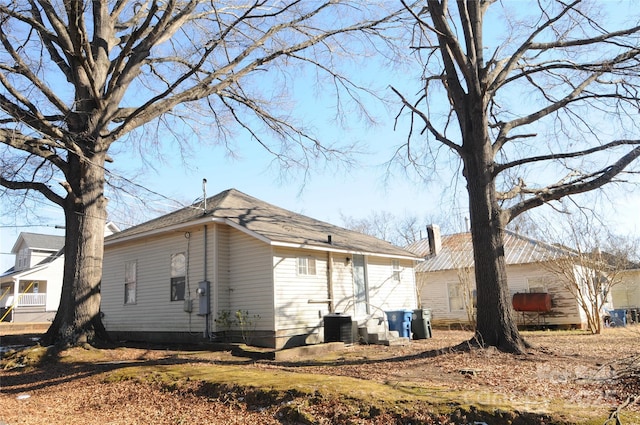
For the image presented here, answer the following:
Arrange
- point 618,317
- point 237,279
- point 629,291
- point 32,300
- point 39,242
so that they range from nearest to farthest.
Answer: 1. point 237,279
2. point 618,317
3. point 629,291
4. point 32,300
5. point 39,242

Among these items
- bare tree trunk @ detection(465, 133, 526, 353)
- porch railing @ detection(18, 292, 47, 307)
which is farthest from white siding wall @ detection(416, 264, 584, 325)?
porch railing @ detection(18, 292, 47, 307)

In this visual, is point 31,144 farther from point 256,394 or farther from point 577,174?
point 577,174

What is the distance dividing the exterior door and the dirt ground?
4.56m

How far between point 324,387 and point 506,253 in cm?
1910

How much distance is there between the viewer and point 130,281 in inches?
623

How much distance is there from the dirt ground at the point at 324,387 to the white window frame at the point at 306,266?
327cm

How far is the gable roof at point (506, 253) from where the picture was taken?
21031 mm

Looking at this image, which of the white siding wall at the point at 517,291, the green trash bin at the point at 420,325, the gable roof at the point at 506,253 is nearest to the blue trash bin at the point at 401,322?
the green trash bin at the point at 420,325

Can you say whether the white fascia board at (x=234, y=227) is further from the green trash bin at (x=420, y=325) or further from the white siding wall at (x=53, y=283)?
the white siding wall at (x=53, y=283)

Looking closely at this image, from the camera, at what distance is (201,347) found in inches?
482

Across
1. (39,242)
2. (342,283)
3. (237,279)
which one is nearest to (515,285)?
(342,283)

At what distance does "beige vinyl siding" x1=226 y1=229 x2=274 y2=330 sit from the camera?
12.6 metres

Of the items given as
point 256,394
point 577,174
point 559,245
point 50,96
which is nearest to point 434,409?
point 256,394

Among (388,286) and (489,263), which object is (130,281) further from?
(489,263)
